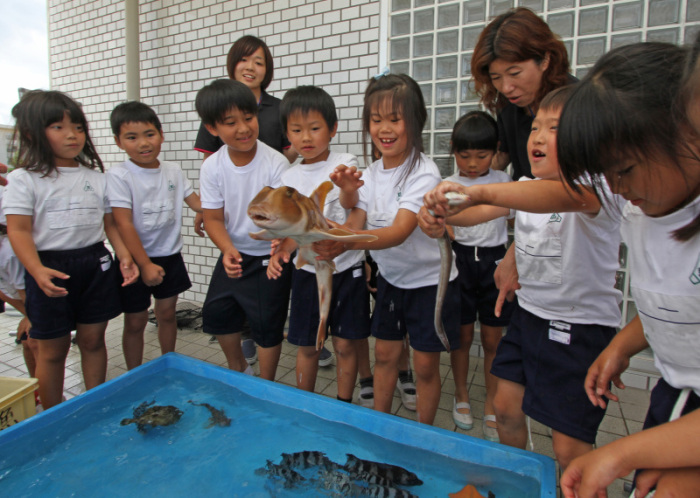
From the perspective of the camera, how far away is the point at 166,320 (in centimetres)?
341

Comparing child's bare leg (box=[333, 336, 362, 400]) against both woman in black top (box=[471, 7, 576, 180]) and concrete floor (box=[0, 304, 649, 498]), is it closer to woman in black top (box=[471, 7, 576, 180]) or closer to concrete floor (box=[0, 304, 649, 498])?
concrete floor (box=[0, 304, 649, 498])

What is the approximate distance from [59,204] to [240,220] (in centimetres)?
120

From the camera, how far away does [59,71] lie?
21.9 ft

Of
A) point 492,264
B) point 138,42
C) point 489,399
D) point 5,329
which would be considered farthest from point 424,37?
point 5,329

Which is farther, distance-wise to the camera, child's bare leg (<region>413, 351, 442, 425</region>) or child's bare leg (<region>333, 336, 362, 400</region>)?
child's bare leg (<region>333, 336, 362, 400</region>)

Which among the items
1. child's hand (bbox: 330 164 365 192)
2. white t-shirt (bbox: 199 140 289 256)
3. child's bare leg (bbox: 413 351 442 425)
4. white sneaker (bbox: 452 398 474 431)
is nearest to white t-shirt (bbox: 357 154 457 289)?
child's hand (bbox: 330 164 365 192)

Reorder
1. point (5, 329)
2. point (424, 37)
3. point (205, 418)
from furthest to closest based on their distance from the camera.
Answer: point (5, 329), point (424, 37), point (205, 418)

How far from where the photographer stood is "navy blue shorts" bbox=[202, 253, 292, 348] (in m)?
2.92

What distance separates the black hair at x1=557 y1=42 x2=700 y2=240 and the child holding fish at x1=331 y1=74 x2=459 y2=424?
1.12m

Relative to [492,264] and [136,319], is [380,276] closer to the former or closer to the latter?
[492,264]

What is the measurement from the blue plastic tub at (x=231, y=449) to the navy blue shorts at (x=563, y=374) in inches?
8.2

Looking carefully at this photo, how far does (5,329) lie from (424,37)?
19.4 feet

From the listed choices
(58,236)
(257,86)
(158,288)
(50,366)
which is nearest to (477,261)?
(257,86)

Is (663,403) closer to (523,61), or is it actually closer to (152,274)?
(523,61)
